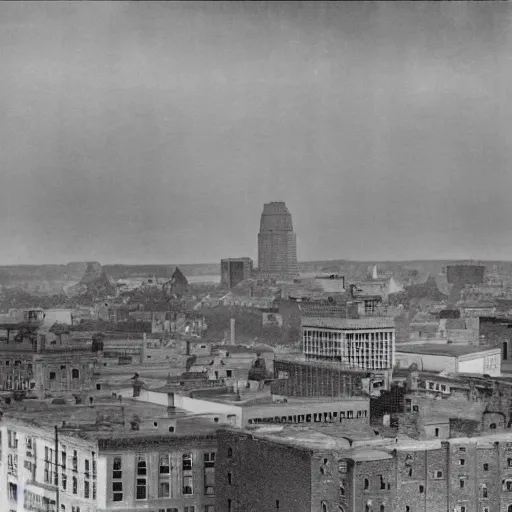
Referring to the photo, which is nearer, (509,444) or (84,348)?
(509,444)

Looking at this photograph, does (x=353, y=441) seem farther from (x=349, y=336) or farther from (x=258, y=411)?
(x=349, y=336)

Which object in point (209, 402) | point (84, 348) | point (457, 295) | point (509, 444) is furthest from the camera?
point (457, 295)

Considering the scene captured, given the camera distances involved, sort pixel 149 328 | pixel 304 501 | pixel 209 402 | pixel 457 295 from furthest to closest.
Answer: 1. pixel 457 295
2. pixel 149 328
3. pixel 209 402
4. pixel 304 501

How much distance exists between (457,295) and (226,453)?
24.5 meters

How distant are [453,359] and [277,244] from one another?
12.9m

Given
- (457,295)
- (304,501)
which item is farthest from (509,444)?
(457,295)

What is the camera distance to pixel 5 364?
18.8 meters

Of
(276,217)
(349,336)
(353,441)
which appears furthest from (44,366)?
(276,217)

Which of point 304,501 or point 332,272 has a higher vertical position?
point 332,272

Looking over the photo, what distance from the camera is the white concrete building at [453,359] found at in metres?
19.1

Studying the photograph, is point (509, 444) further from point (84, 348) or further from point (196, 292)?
point (196, 292)

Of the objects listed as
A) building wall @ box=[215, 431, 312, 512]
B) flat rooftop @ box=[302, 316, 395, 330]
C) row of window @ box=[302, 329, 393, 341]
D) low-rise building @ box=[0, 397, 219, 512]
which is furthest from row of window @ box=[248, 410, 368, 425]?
flat rooftop @ box=[302, 316, 395, 330]

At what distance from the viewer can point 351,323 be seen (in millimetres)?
20047

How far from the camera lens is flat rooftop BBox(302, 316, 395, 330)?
20123 mm
